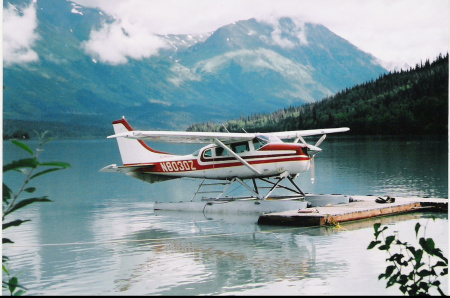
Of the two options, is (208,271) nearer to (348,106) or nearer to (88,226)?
(88,226)

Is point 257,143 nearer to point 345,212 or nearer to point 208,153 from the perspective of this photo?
point 208,153

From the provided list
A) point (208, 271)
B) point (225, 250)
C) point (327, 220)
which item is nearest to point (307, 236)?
point (327, 220)

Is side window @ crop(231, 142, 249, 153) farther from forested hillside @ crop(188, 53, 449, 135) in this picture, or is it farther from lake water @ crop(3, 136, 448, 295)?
forested hillside @ crop(188, 53, 449, 135)

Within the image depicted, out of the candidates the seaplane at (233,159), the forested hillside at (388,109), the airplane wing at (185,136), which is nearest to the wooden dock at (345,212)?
the seaplane at (233,159)

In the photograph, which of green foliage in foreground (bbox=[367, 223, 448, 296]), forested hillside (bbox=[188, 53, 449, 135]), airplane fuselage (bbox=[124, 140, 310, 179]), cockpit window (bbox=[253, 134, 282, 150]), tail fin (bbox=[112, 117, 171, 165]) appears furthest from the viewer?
forested hillside (bbox=[188, 53, 449, 135])

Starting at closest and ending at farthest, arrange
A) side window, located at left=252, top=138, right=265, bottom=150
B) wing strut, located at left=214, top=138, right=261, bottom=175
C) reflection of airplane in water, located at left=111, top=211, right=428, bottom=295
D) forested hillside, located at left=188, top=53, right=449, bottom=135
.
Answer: reflection of airplane in water, located at left=111, top=211, right=428, bottom=295 → wing strut, located at left=214, top=138, right=261, bottom=175 → side window, located at left=252, top=138, right=265, bottom=150 → forested hillside, located at left=188, top=53, right=449, bottom=135

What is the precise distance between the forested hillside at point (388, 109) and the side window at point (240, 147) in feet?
192

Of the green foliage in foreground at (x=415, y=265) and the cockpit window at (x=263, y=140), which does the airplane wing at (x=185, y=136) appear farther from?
the green foliage in foreground at (x=415, y=265)

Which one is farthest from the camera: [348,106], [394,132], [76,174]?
[348,106]

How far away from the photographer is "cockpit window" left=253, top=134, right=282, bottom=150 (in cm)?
1434

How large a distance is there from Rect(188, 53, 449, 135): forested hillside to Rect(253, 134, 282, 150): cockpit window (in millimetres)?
58417

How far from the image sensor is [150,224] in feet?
47.6

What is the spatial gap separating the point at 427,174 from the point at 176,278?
20.4 m

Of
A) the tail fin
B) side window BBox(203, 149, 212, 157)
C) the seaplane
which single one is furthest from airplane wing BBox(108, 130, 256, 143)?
the tail fin
